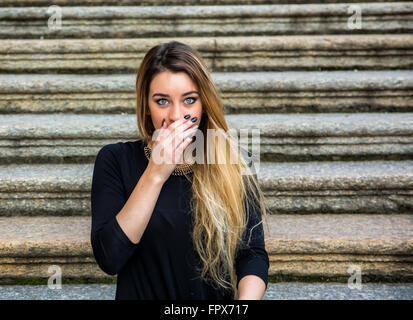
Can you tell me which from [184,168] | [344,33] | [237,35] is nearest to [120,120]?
[184,168]

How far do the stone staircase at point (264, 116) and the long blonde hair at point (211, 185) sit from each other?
14.6 inches

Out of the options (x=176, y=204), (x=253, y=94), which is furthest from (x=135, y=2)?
(x=176, y=204)

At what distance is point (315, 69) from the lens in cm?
294

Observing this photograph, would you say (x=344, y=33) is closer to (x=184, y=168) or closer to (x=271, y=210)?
(x=271, y=210)

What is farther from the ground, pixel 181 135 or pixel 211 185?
pixel 181 135

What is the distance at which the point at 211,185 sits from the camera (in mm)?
1545

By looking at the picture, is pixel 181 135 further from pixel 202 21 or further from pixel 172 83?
pixel 202 21

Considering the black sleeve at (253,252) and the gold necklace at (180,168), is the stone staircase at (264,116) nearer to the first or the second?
the black sleeve at (253,252)

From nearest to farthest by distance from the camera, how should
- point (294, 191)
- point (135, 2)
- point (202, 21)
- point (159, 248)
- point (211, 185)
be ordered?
1. point (159, 248)
2. point (211, 185)
3. point (294, 191)
4. point (202, 21)
5. point (135, 2)

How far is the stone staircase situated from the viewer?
195 cm

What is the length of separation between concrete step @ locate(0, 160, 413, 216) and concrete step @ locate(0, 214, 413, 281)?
14 cm

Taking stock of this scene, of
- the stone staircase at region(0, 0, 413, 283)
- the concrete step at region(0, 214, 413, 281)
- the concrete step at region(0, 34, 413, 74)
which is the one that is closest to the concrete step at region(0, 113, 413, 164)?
the stone staircase at region(0, 0, 413, 283)

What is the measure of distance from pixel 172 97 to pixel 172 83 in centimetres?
5

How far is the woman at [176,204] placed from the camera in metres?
1.35
